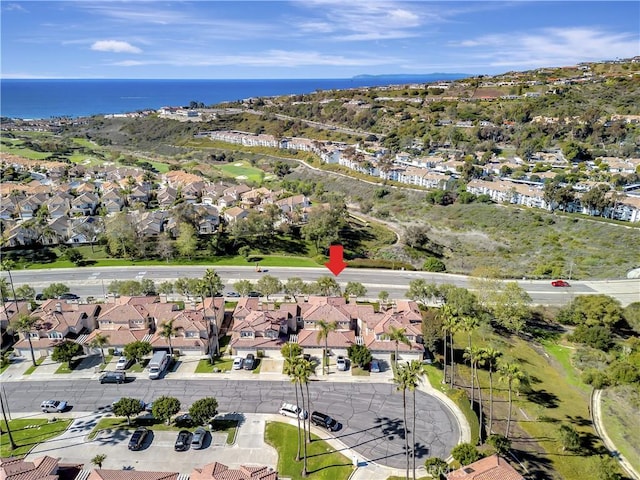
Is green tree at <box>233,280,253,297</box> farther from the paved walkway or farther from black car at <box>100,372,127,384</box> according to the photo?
black car at <box>100,372,127,384</box>

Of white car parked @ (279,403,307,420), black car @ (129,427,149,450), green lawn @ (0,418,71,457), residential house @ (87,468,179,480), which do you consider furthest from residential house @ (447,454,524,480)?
green lawn @ (0,418,71,457)

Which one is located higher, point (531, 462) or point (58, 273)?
point (58, 273)

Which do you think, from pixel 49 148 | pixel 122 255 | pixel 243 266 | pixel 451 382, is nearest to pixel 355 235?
pixel 243 266

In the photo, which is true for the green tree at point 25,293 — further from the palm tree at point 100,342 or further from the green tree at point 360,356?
the green tree at point 360,356

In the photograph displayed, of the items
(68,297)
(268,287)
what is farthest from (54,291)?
(268,287)

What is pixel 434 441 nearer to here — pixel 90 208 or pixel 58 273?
pixel 58 273

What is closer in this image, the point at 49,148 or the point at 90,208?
the point at 90,208
